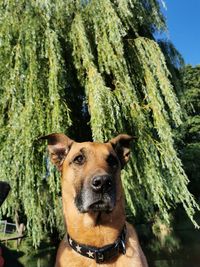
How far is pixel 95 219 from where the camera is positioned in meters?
3.91

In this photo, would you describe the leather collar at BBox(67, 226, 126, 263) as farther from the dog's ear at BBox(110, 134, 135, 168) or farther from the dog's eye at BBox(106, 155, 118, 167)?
the dog's ear at BBox(110, 134, 135, 168)

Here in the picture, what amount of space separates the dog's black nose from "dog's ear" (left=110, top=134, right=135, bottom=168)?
0.94 meters

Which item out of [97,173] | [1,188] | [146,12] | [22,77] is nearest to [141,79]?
[146,12]

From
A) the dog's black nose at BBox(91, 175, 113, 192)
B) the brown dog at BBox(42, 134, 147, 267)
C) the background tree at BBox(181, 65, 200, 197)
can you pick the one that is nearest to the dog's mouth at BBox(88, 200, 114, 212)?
the brown dog at BBox(42, 134, 147, 267)

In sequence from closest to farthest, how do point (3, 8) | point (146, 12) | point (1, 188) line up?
point (1, 188) → point (3, 8) → point (146, 12)

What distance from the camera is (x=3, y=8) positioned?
32.8ft

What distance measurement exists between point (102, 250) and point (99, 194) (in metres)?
0.50

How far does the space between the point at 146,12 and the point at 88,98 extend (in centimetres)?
353

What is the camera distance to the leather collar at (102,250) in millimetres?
3678

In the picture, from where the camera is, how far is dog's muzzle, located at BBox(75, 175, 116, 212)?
3.75 m

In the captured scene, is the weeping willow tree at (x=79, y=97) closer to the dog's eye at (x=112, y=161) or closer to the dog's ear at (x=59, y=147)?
the dog's ear at (x=59, y=147)

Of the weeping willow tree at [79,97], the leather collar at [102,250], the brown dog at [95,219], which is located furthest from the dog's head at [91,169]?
the weeping willow tree at [79,97]

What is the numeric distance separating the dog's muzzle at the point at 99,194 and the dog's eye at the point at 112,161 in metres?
0.45

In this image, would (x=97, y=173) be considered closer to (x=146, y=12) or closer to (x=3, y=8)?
(x=3, y=8)
